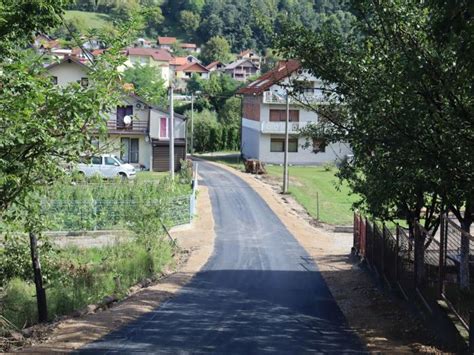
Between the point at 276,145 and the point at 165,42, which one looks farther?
the point at 165,42

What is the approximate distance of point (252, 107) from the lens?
60.9m

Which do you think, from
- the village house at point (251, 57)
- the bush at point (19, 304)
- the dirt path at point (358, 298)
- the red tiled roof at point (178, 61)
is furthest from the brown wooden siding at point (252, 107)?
the village house at point (251, 57)

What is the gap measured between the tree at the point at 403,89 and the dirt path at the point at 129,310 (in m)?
5.35

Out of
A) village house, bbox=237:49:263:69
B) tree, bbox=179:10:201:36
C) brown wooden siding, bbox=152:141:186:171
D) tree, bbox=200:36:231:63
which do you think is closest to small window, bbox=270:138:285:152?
brown wooden siding, bbox=152:141:186:171

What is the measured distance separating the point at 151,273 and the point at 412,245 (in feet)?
28.9

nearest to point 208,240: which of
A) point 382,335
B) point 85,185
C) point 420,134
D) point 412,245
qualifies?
point 85,185

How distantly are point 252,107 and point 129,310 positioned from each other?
4819cm

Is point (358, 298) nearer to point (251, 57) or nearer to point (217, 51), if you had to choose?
point (251, 57)

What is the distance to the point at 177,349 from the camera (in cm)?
1005

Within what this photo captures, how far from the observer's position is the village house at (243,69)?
5344 inches

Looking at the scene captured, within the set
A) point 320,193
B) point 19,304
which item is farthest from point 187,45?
point 19,304

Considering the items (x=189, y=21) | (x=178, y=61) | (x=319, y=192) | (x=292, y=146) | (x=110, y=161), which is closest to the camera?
(x=319, y=192)

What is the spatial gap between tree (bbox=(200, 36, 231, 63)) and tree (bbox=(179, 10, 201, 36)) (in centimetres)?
2593

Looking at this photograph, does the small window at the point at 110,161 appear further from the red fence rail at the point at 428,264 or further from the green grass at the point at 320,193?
the red fence rail at the point at 428,264
